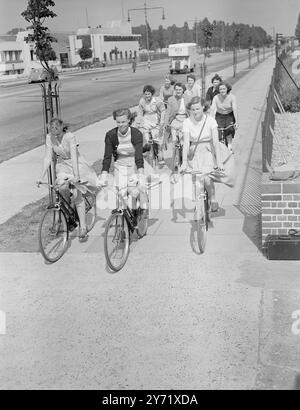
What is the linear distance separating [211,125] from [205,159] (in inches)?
16.0

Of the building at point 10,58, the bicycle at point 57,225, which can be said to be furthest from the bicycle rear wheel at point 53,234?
the building at point 10,58

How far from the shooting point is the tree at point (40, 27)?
7.32 m

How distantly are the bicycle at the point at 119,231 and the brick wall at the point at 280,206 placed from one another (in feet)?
4.73

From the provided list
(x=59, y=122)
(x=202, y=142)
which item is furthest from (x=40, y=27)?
(x=202, y=142)

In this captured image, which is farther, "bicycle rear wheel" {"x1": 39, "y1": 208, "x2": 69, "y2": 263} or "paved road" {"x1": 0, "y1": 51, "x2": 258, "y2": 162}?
"paved road" {"x1": 0, "y1": 51, "x2": 258, "y2": 162}

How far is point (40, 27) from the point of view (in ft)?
24.5

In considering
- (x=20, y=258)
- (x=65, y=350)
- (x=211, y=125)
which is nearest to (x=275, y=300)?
(x=65, y=350)

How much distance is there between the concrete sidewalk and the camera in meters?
4.03

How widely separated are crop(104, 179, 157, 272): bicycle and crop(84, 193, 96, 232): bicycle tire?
98cm

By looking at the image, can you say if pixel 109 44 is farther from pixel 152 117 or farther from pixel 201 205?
pixel 201 205

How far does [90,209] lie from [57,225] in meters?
1.27

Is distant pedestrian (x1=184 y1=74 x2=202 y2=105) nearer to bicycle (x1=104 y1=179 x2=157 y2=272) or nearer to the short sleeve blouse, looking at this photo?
the short sleeve blouse

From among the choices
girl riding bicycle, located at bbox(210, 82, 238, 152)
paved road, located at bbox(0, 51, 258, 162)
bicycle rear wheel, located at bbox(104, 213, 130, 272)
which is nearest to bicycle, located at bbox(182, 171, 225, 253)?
bicycle rear wheel, located at bbox(104, 213, 130, 272)
